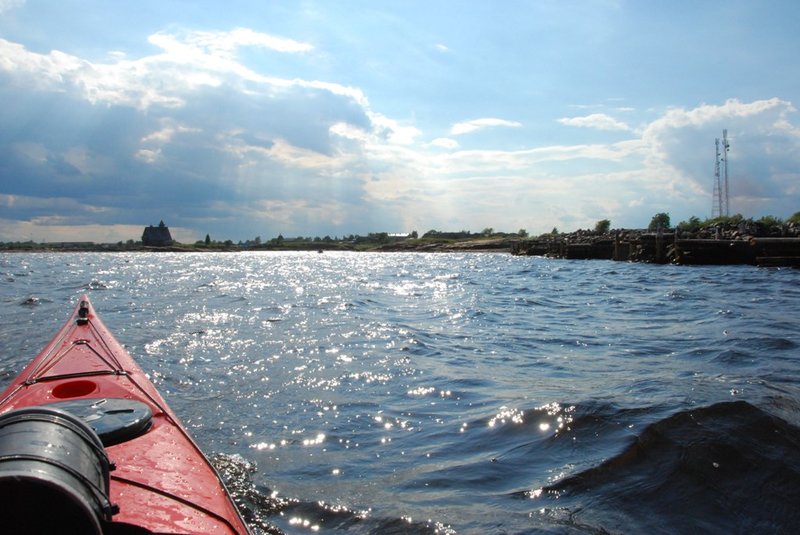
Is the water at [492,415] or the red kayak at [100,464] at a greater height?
the red kayak at [100,464]

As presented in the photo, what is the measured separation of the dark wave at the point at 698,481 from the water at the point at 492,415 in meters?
0.02

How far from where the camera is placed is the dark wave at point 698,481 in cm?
406

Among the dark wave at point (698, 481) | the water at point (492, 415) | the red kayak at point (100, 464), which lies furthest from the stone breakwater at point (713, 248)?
the red kayak at point (100, 464)

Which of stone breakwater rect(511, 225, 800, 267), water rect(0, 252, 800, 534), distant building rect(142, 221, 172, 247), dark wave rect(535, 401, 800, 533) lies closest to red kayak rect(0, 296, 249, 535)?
water rect(0, 252, 800, 534)

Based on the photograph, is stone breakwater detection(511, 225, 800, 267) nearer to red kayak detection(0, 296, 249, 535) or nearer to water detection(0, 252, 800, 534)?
water detection(0, 252, 800, 534)

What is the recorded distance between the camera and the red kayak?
191cm

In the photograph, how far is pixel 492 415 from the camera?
6531 millimetres

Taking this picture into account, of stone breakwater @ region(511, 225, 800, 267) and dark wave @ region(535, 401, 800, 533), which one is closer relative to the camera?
dark wave @ region(535, 401, 800, 533)

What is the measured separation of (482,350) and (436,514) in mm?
6594

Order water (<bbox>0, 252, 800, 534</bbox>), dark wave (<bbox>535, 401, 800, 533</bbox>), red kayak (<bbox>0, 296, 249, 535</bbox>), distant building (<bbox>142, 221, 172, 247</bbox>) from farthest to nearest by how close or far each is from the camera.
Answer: distant building (<bbox>142, 221, 172, 247</bbox>) → water (<bbox>0, 252, 800, 534</bbox>) → dark wave (<bbox>535, 401, 800, 533</bbox>) → red kayak (<bbox>0, 296, 249, 535</bbox>)

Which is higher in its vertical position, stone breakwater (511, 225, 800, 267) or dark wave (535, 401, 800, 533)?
stone breakwater (511, 225, 800, 267)

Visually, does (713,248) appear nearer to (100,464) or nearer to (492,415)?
(492,415)

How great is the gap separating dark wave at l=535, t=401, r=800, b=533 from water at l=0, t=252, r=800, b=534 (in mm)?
18

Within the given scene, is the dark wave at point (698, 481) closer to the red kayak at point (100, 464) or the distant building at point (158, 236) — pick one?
the red kayak at point (100, 464)
